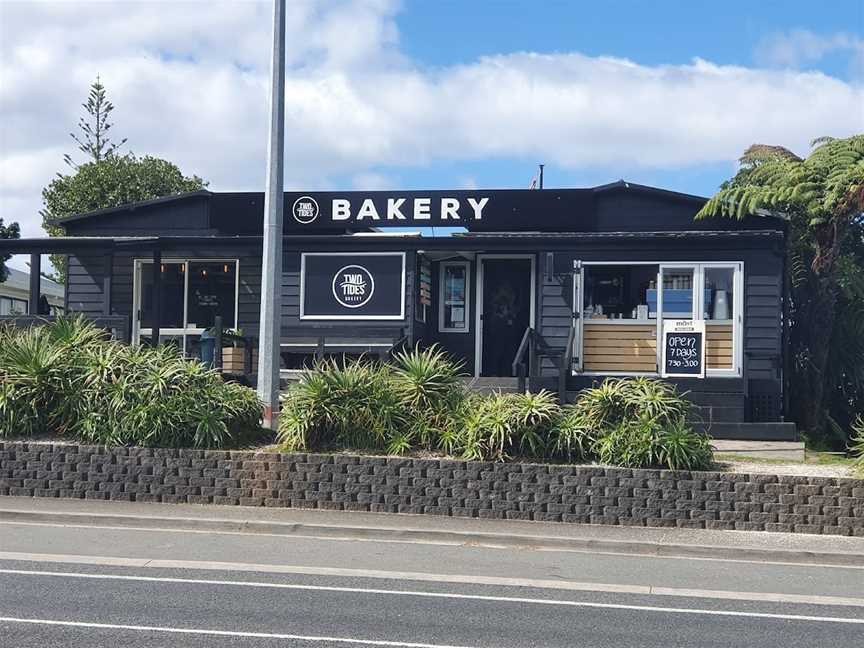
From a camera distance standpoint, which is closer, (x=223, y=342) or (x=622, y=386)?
(x=622, y=386)

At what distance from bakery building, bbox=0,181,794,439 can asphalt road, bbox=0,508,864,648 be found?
6202mm

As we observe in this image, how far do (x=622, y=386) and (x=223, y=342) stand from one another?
867cm

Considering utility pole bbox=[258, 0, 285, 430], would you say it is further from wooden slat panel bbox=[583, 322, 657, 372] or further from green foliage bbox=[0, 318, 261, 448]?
wooden slat panel bbox=[583, 322, 657, 372]

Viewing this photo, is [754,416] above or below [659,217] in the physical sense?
below

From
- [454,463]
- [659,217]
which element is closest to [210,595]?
[454,463]

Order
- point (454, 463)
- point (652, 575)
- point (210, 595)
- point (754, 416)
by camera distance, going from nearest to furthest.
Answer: point (210, 595) → point (652, 575) → point (454, 463) → point (754, 416)

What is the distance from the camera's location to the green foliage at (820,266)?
17.8 metres

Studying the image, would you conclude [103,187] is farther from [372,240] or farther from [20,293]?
[372,240]

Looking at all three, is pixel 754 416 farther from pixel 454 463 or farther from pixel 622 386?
pixel 454 463

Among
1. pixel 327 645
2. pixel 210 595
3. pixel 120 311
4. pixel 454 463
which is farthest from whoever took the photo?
pixel 120 311

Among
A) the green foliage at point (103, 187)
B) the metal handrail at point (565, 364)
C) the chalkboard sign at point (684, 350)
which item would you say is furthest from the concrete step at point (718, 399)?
the green foliage at point (103, 187)

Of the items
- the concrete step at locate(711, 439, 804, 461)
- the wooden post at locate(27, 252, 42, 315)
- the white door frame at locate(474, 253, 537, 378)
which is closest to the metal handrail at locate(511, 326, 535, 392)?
the white door frame at locate(474, 253, 537, 378)

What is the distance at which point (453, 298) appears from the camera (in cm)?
2081

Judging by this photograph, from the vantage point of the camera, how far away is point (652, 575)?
10.3 m
